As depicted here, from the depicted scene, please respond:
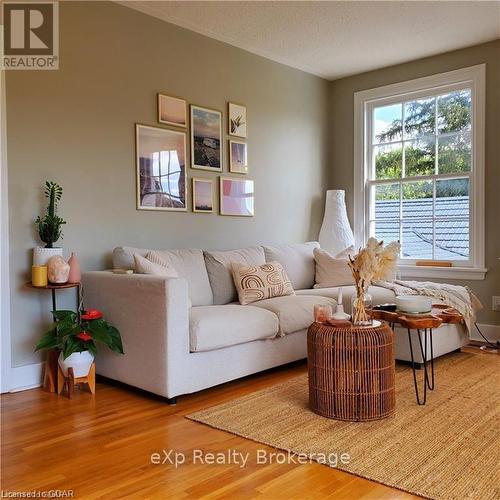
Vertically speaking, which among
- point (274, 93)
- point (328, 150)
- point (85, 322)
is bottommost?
point (85, 322)

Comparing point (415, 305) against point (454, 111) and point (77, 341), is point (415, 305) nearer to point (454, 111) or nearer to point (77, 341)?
point (77, 341)

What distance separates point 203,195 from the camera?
14.0 ft

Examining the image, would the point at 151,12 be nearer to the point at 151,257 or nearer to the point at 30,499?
the point at 151,257

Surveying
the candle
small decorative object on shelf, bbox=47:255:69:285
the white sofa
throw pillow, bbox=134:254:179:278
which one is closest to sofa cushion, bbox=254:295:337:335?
the white sofa

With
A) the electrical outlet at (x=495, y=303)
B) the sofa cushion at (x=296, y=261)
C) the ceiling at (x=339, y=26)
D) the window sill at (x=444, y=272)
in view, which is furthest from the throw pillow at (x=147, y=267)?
the electrical outlet at (x=495, y=303)

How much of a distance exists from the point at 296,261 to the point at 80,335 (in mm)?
2101

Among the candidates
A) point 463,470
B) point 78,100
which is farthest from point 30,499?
point 78,100

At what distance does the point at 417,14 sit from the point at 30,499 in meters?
3.97

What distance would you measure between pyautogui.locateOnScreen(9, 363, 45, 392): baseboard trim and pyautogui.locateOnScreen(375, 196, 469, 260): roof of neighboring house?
3.52 m

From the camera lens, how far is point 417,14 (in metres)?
3.84

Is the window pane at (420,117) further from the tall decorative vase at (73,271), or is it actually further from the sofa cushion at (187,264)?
the tall decorative vase at (73,271)

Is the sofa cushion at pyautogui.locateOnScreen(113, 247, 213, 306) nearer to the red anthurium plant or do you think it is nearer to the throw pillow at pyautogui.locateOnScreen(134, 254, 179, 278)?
the throw pillow at pyautogui.locateOnScreen(134, 254, 179, 278)

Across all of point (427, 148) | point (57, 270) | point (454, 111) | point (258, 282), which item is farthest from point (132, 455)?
point (454, 111)

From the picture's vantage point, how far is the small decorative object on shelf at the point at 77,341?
2906mm
